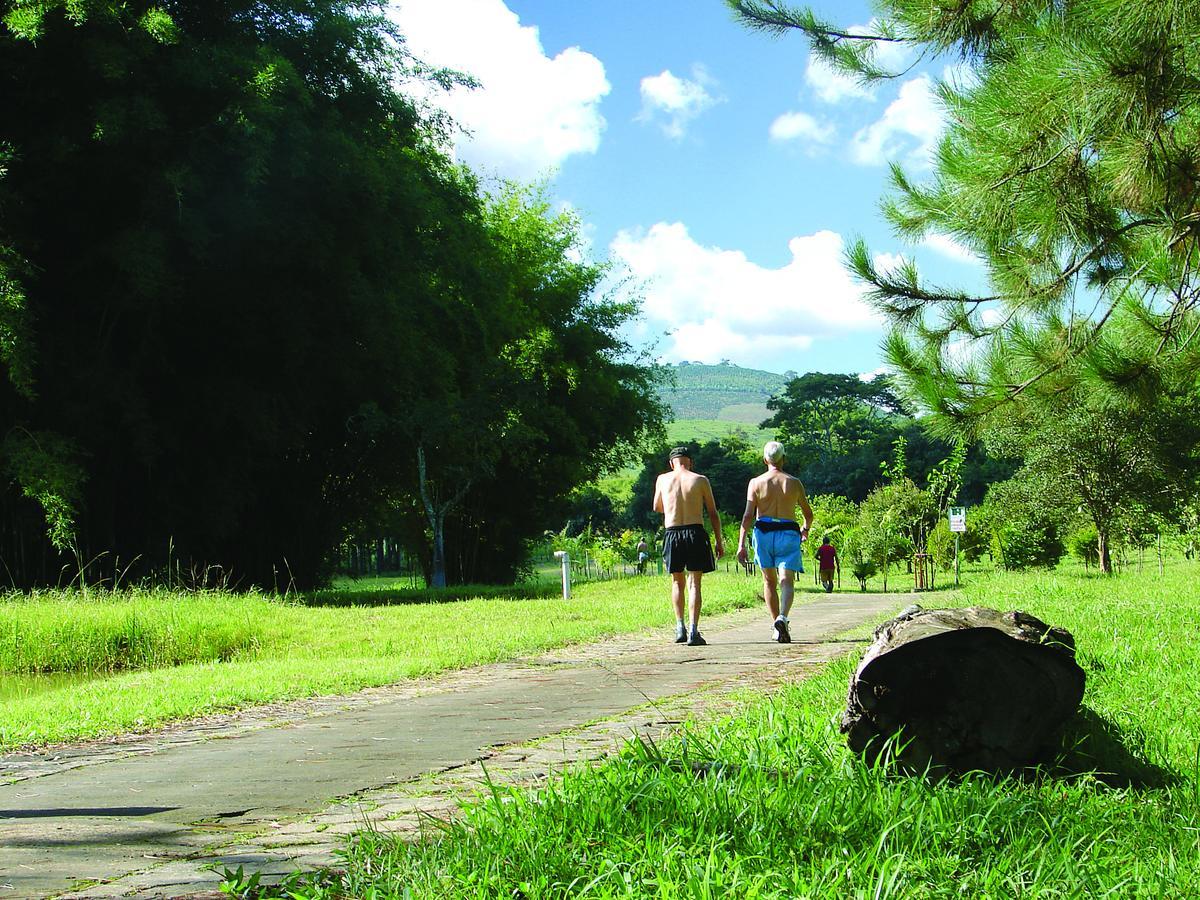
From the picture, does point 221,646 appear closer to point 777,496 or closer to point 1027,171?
point 777,496

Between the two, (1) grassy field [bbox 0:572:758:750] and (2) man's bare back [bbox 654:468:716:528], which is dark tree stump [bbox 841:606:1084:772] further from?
(2) man's bare back [bbox 654:468:716:528]

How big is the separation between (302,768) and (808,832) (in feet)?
8.25

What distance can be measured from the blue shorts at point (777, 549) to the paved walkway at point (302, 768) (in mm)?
1576

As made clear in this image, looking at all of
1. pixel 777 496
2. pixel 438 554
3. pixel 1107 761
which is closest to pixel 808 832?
pixel 1107 761

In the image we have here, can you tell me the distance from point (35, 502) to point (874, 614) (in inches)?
508

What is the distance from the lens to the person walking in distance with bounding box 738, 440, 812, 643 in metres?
9.34

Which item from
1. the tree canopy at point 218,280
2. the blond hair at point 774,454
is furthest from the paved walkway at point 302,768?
the tree canopy at point 218,280

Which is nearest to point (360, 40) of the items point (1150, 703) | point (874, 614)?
point (874, 614)

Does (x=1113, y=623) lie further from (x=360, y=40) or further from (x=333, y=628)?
(x=360, y=40)

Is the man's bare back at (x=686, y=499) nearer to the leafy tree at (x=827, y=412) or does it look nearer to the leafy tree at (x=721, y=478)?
the leafy tree at (x=721, y=478)

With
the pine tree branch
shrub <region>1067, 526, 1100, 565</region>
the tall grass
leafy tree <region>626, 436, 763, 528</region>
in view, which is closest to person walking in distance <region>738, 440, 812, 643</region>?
the pine tree branch

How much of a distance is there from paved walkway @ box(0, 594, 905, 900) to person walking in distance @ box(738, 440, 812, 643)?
149 centimetres

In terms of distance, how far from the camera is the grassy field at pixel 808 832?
8.41 ft

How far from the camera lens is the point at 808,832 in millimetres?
2900
